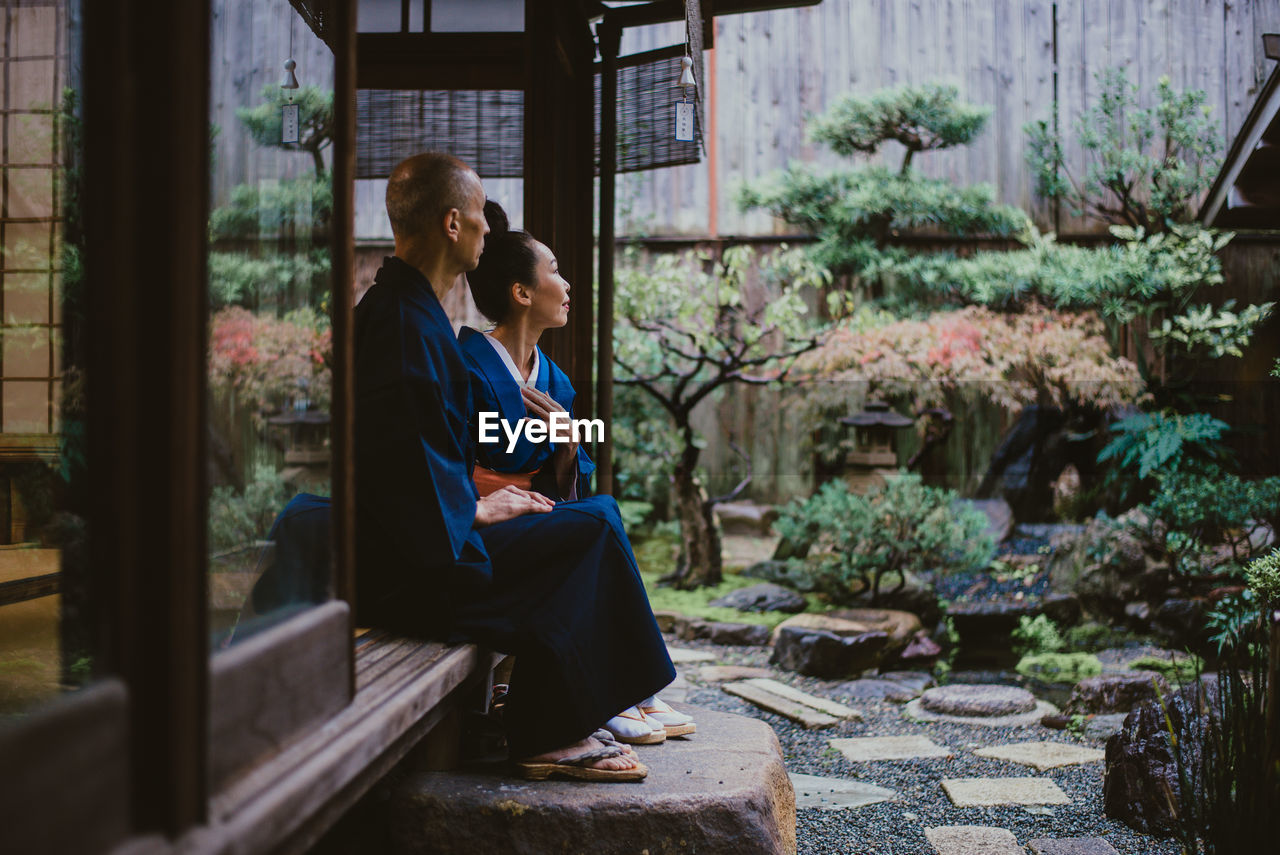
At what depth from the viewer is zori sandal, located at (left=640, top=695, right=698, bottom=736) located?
2.78 metres

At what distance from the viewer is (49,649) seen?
3.00 m

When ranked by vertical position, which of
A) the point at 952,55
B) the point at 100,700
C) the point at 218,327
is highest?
the point at 952,55

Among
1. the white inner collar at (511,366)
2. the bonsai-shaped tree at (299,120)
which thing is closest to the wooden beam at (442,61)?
the bonsai-shaped tree at (299,120)

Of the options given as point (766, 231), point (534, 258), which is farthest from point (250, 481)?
point (766, 231)

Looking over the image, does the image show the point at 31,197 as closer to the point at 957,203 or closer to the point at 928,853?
the point at 928,853

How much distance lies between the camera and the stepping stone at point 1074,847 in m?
3.19

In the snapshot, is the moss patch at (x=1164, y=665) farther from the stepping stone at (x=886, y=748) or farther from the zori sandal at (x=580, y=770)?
the zori sandal at (x=580, y=770)

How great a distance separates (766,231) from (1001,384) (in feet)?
8.36

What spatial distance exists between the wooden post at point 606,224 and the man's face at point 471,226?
6.77ft

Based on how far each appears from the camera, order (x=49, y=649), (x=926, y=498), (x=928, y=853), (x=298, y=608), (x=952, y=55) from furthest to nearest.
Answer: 1. (x=952, y=55)
2. (x=926, y=498)
3. (x=928, y=853)
4. (x=49, y=649)
5. (x=298, y=608)

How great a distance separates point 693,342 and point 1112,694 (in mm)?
3879

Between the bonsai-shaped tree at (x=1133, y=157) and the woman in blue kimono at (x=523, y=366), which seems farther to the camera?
the bonsai-shaped tree at (x=1133, y=157)

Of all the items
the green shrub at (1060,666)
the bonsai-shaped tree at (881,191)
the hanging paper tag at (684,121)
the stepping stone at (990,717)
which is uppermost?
the bonsai-shaped tree at (881,191)

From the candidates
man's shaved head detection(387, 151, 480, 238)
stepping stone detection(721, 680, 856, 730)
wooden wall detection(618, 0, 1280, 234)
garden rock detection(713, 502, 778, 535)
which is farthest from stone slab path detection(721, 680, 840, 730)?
wooden wall detection(618, 0, 1280, 234)
